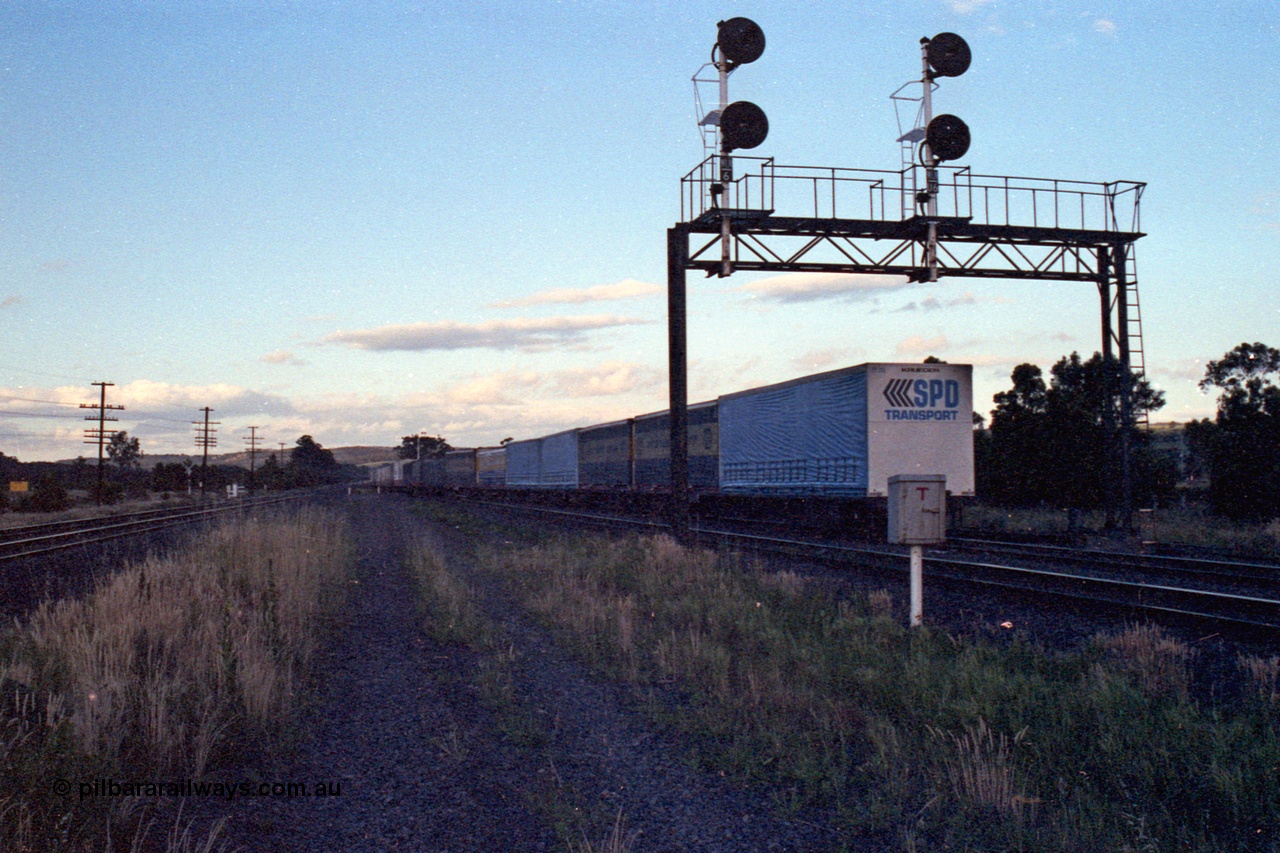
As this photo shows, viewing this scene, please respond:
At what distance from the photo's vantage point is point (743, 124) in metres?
18.7

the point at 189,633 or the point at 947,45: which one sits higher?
the point at 947,45

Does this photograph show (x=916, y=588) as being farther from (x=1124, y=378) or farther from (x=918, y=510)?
(x=1124, y=378)

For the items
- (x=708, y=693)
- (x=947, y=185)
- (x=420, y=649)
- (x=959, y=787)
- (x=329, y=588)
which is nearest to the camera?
(x=959, y=787)

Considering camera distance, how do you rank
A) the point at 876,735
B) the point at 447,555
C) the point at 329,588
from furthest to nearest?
the point at 447,555, the point at 329,588, the point at 876,735

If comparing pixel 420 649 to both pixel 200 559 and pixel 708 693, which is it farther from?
pixel 200 559

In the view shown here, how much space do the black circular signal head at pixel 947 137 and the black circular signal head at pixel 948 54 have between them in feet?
4.27

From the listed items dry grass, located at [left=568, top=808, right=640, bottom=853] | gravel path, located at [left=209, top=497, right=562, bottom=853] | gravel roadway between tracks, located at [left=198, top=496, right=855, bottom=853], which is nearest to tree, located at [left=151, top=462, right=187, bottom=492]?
Result: gravel path, located at [left=209, top=497, right=562, bottom=853]

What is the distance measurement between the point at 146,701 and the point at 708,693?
3864 mm

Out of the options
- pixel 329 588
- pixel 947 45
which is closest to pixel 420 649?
pixel 329 588

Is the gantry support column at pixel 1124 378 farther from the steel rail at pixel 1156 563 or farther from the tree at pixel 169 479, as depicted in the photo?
the tree at pixel 169 479

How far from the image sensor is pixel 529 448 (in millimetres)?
→ 52625

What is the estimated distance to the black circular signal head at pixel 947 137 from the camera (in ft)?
65.7

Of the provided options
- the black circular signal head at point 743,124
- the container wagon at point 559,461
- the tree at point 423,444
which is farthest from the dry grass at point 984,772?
the tree at point 423,444

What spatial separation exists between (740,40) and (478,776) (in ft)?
57.0
